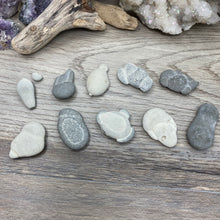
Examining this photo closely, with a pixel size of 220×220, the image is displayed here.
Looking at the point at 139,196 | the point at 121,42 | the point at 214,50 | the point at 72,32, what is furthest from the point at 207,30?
the point at 139,196

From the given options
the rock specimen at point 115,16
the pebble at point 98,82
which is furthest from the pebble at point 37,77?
the rock specimen at point 115,16

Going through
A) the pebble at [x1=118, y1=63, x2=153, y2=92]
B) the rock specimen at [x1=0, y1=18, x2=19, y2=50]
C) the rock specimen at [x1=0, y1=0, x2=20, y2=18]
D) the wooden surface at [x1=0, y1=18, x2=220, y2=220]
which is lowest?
the wooden surface at [x1=0, y1=18, x2=220, y2=220]

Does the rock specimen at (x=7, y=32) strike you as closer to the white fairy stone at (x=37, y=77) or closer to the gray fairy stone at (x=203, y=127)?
the white fairy stone at (x=37, y=77)

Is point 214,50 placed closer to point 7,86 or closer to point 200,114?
point 200,114

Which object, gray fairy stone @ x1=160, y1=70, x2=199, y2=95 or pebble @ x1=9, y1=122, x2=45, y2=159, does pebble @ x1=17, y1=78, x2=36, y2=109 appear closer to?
pebble @ x1=9, y1=122, x2=45, y2=159

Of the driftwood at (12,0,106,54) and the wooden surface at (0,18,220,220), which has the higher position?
the driftwood at (12,0,106,54)

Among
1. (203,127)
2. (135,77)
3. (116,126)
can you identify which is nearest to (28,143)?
(116,126)

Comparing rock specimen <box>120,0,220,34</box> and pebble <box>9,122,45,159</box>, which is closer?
pebble <box>9,122,45,159</box>

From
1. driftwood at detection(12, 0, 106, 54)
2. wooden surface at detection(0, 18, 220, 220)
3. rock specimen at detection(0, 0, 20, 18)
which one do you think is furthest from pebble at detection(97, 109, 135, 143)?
rock specimen at detection(0, 0, 20, 18)
